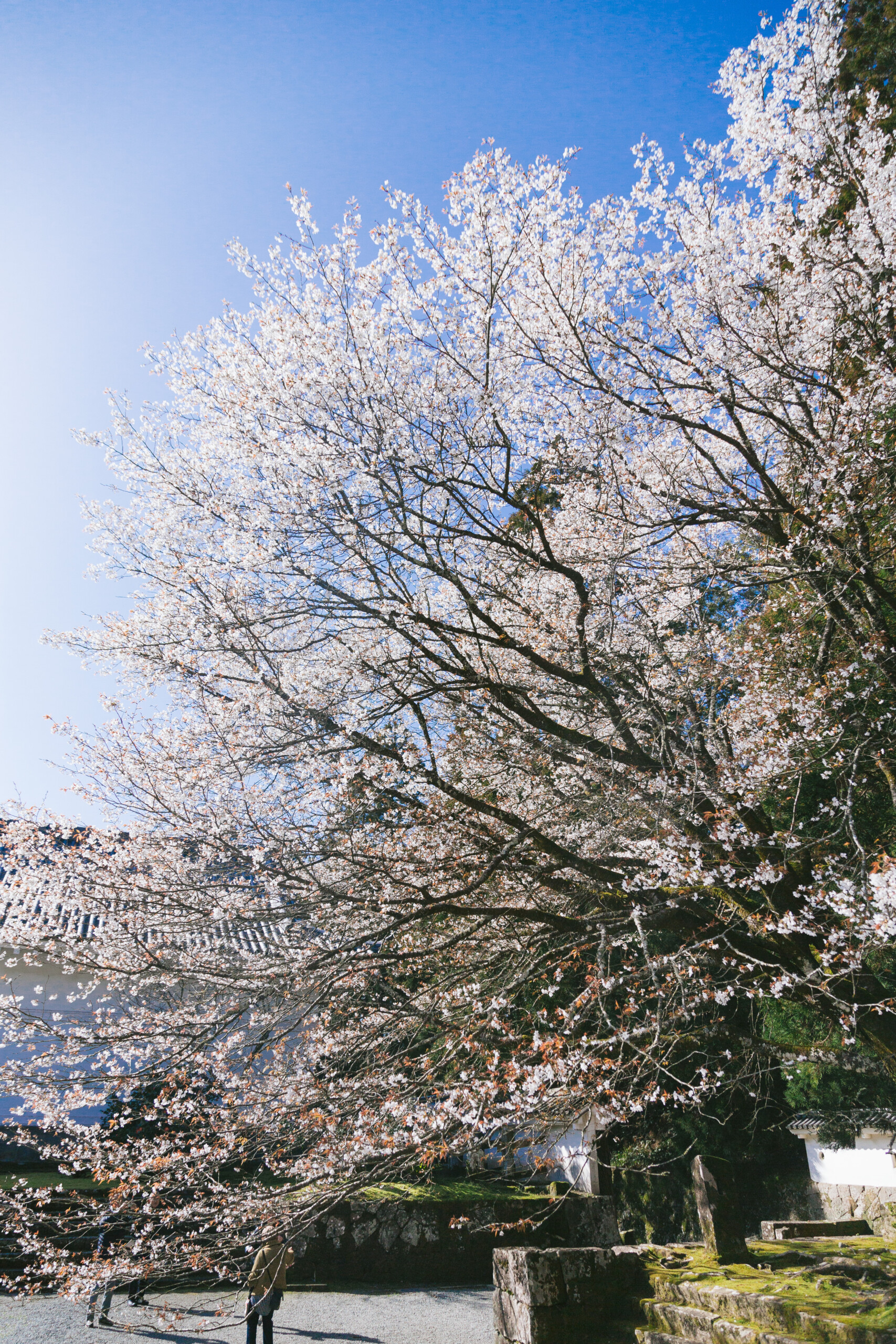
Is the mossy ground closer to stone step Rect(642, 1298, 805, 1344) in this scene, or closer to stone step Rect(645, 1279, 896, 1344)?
stone step Rect(645, 1279, 896, 1344)

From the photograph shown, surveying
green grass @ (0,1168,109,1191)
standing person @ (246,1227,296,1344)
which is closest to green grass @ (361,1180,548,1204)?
standing person @ (246,1227,296,1344)

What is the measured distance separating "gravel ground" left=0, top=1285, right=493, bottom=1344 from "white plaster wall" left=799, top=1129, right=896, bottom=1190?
365 centimetres

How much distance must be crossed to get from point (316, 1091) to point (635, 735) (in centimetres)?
403

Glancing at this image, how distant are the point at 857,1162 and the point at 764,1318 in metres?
4.03

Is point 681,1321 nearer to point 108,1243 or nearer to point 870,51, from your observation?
point 108,1243

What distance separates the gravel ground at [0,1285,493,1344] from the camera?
6438 millimetres

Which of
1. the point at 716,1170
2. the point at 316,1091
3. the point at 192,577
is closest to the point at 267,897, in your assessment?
the point at 316,1091

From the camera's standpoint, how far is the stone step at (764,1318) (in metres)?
3.26

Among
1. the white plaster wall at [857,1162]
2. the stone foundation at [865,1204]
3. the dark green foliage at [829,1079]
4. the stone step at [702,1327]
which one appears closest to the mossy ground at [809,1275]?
the stone step at [702,1327]

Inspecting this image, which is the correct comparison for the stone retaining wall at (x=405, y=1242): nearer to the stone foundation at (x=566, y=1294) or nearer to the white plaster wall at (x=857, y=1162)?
the white plaster wall at (x=857, y=1162)

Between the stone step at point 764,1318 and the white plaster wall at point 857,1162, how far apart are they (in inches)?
110

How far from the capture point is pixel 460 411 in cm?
615

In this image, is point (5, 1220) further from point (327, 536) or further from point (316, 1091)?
point (327, 536)

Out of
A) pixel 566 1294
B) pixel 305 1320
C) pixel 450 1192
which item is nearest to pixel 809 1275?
pixel 566 1294
